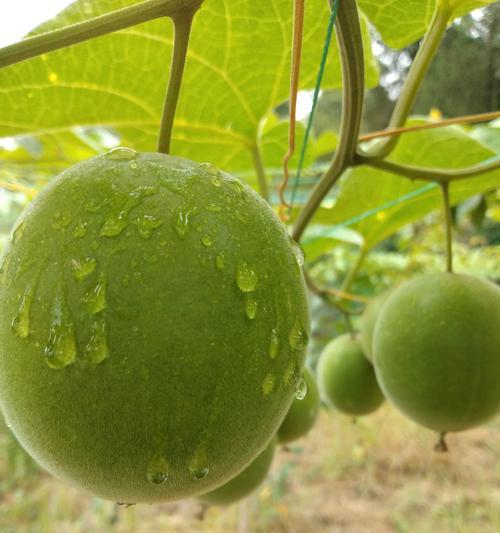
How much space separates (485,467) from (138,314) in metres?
4.21

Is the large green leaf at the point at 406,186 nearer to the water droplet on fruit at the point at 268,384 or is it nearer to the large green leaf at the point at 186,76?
the large green leaf at the point at 186,76

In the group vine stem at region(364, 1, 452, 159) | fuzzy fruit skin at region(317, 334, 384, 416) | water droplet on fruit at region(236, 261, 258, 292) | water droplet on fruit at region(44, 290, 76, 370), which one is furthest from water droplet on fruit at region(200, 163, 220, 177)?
fuzzy fruit skin at region(317, 334, 384, 416)

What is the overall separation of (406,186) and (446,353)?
758mm

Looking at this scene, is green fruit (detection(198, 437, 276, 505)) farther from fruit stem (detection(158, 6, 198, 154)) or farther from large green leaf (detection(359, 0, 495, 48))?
large green leaf (detection(359, 0, 495, 48))

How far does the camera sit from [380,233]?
198 cm

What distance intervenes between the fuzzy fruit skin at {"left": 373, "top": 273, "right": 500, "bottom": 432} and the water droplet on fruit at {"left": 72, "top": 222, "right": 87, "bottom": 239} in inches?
27.6

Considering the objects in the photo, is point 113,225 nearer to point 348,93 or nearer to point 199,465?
point 199,465

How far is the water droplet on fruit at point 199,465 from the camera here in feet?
2.08

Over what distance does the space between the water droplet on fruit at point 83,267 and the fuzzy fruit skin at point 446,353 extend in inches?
27.6

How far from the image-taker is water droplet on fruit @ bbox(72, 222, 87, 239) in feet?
2.08

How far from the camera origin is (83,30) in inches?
25.6

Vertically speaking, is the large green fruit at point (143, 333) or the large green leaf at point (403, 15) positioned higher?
the large green leaf at point (403, 15)

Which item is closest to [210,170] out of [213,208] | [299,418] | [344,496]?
[213,208]

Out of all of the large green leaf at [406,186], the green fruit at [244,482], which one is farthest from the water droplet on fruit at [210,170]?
the large green leaf at [406,186]
